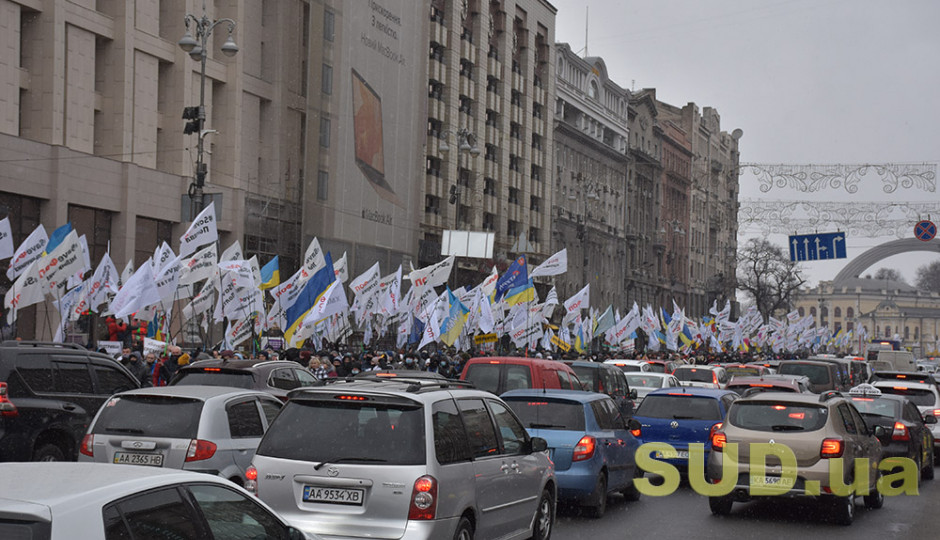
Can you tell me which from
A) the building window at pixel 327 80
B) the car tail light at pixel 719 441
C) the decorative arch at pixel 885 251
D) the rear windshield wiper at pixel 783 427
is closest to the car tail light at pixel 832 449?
the rear windshield wiper at pixel 783 427

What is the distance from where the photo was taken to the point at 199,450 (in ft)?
37.0

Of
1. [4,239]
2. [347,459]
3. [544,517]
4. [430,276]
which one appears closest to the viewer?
[347,459]

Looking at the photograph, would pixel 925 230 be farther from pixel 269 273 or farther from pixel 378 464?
pixel 378 464

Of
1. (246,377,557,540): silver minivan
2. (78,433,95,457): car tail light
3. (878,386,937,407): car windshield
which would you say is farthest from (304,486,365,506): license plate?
(878,386,937,407): car windshield

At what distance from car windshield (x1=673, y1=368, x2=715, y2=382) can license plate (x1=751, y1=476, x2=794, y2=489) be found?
1572 centimetres

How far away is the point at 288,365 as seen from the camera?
16359mm

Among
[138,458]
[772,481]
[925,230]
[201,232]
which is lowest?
[772,481]

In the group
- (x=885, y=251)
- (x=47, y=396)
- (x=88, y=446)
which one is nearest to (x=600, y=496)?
(x=88, y=446)

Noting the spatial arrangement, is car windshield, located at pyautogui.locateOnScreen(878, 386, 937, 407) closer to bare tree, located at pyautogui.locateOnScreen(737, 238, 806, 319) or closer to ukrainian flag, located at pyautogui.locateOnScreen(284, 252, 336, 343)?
ukrainian flag, located at pyautogui.locateOnScreen(284, 252, 336, 343)

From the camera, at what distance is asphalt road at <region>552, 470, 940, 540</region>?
12930mm

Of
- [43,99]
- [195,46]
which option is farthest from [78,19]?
[195,46]

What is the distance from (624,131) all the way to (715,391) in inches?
3123

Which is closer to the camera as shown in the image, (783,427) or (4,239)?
(783,427)

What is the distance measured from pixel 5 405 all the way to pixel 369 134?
41736 millimetres
